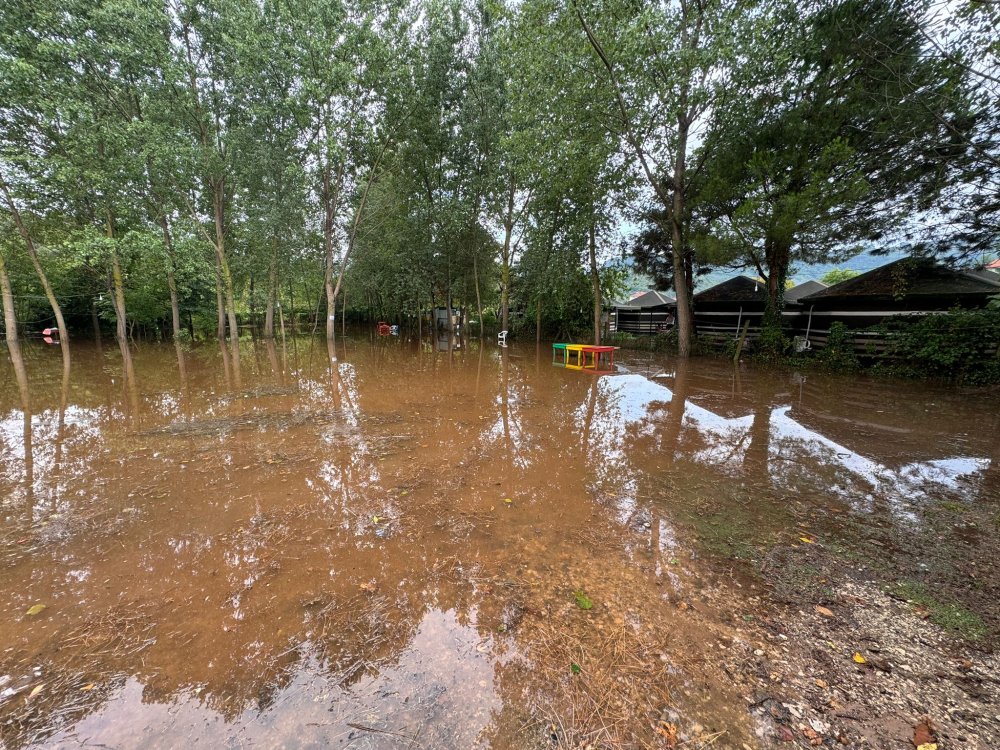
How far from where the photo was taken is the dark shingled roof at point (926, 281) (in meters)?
9.68

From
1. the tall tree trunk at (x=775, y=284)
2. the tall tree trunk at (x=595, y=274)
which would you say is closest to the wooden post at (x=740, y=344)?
the tall tree trunk at (x=775, y=284)

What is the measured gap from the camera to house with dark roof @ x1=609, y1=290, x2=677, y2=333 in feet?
63.7

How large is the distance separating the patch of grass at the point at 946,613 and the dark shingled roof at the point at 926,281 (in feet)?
36.9

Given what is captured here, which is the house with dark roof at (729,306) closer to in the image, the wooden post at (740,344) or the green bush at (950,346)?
the wooden post at (740,344)

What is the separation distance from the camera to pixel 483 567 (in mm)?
2623

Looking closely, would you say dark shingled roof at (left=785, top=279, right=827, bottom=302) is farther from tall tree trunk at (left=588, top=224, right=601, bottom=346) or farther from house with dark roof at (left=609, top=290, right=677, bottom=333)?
tall tree trunk at (left=588, top=224, right=601, bottom=346)

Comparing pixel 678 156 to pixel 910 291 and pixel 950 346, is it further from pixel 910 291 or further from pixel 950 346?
pixel 950 346

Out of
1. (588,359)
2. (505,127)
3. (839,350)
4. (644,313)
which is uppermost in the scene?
(505,127)

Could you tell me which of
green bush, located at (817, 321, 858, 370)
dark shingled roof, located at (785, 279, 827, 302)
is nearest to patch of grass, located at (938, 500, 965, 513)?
green bush, located at (817, 321, 858, 370)

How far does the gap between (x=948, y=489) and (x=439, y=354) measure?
529 inches

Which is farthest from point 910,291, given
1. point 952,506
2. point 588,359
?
point 952,506

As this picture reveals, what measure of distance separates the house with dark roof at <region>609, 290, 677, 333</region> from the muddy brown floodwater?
1442 cm

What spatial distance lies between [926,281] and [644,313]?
11.4 metres

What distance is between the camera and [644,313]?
21.1 meters
